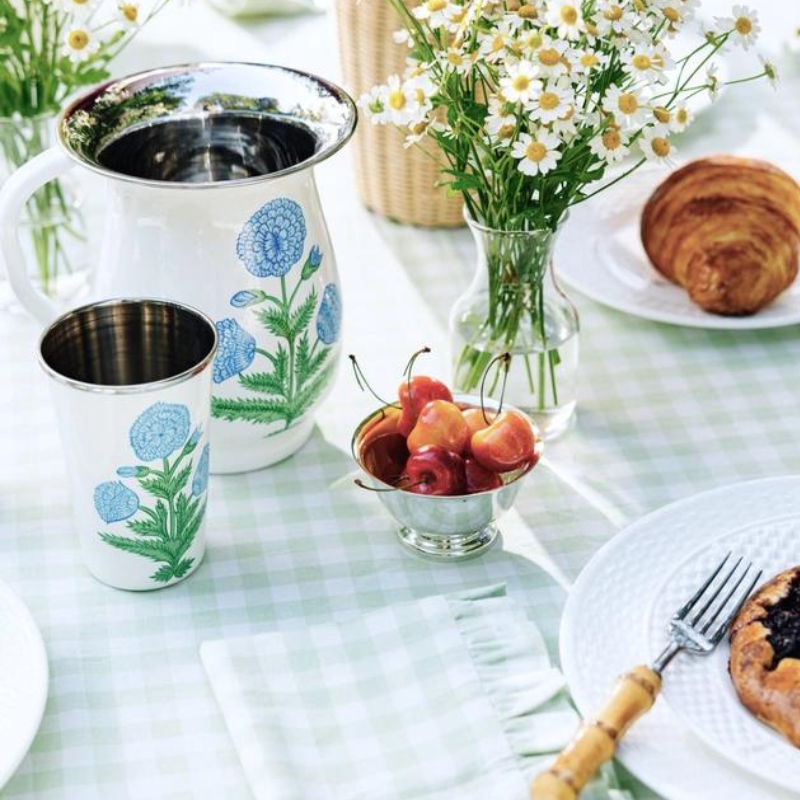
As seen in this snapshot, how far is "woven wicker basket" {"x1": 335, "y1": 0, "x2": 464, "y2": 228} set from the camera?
1.40m

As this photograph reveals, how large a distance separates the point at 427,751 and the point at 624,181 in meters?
0.83

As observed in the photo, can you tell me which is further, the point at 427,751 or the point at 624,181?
the point at 624,181

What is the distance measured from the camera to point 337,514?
114 centimetres

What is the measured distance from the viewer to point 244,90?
1.16 m

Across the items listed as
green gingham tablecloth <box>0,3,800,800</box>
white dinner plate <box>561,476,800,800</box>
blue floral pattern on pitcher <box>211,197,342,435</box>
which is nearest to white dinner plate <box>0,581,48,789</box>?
green gingham tablecloth <box>0,3,800,800</box>

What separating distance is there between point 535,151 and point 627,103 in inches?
2.8

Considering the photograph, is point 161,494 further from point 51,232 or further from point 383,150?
point 383,150

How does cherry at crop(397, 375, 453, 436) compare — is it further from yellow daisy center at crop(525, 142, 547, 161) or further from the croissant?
the croissant

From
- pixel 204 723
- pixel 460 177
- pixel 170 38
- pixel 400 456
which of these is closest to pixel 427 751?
pixel 204 723

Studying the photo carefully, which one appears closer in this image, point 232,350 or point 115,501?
point 115,501

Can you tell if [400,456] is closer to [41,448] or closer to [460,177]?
[460,177]

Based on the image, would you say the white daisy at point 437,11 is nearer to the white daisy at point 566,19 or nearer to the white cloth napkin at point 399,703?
the white daisy at point 566,19

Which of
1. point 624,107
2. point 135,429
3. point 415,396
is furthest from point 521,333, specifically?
point 135,429

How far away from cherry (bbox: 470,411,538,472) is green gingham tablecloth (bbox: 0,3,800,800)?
9 centimetres
